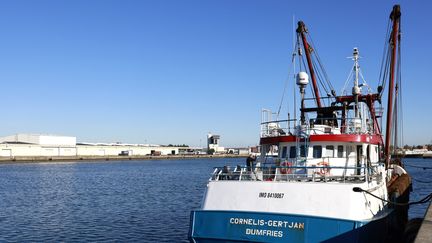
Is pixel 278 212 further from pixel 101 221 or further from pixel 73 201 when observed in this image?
pixel 73 201

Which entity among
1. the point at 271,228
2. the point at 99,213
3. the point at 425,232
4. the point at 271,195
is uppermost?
the point at 271,195

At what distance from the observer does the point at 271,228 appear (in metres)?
16.0

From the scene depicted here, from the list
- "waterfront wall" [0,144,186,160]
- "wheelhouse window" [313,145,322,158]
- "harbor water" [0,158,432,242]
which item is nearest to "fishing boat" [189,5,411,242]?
"wheelhouse window" [313,145,322,158]

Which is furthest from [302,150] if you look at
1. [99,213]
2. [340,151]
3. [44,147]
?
[44,147]

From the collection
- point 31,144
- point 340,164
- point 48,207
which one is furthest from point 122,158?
point 340,164

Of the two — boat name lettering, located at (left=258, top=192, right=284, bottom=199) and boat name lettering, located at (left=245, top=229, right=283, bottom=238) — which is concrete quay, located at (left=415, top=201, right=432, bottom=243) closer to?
boat name lettering, located at (left=245, top=229, right=283, bottom=238)

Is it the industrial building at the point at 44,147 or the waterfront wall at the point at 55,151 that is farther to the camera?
the industrial building at the point at 44,147

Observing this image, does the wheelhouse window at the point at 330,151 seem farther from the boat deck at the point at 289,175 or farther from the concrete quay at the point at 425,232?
the concrete quay at the point at 425,232

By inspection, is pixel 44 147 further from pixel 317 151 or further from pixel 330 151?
pixel 330 151

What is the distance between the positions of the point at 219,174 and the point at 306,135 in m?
4.61

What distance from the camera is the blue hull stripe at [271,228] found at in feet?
50.7

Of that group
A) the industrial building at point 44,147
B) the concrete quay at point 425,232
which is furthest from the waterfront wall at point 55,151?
the concrete quay at point 425,232

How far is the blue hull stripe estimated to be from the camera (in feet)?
50.7

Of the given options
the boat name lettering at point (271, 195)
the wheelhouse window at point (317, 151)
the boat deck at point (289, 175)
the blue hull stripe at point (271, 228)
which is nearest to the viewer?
the blue hull stripe at point (271, 228)
